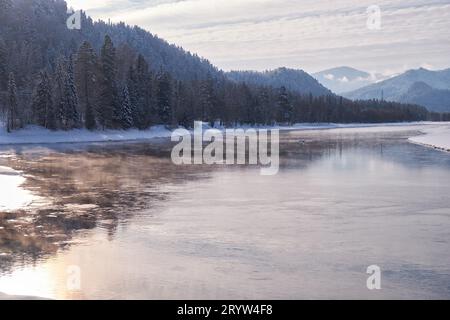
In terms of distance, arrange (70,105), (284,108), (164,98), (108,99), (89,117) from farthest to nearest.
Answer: (284,108) → (164,98) → (108,99) → (89,117) → (70,105)

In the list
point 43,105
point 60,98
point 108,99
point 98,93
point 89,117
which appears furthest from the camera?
point 98,93

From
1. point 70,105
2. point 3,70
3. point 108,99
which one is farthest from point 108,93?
point 3,70

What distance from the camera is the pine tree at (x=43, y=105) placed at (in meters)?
75.9

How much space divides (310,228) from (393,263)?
4.25 m

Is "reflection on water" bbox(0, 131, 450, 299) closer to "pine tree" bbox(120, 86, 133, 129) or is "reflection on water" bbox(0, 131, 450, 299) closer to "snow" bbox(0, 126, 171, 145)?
"snow" bbox(0, 126, 171, 145)

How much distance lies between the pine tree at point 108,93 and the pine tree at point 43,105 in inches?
324

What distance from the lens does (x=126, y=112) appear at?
8538 cm

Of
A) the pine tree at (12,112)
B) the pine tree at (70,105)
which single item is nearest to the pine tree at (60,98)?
the pine tree at (70,105)

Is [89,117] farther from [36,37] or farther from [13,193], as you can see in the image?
[36,37]

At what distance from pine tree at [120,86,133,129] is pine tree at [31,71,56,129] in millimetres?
11484

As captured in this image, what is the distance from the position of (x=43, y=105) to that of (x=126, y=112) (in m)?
13.8

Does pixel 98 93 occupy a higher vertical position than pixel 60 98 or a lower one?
→ higher

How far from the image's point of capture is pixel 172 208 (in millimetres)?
20844

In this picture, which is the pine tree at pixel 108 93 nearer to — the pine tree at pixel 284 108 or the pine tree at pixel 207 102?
the pine tree at pixel 207 102
